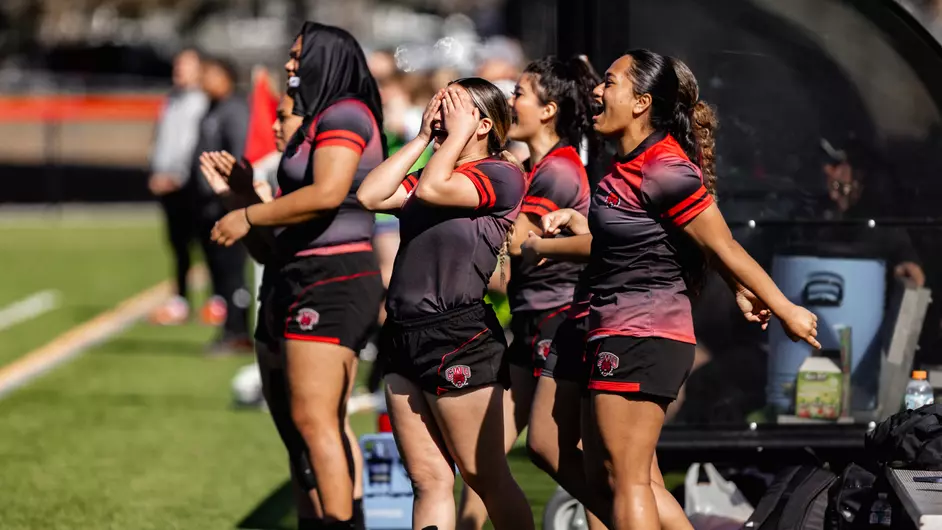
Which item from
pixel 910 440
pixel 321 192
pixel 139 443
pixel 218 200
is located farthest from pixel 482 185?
pixel 218 200

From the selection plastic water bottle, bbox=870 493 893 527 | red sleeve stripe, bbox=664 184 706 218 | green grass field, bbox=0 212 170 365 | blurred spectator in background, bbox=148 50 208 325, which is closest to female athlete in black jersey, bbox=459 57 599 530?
red sleeve stripe, bbox=664 184 706 218

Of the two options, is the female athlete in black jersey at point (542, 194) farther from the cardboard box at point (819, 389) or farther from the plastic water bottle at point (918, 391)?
the plastic water bottle at point (918, 391)

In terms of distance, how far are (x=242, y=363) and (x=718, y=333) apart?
6.26 m

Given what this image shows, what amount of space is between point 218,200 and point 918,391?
6.97 metres

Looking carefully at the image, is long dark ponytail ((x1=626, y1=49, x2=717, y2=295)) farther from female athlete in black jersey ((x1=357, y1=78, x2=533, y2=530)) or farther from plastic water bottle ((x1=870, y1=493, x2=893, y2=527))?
plastic water bottle ((x1=870, y1=493, x2=893, y2=527))

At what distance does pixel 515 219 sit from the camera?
5.12 m

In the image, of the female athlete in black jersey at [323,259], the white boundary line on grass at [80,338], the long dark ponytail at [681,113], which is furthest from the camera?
the white boundary line on grass at [80,338]

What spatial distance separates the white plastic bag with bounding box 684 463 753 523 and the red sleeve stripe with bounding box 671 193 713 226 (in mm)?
1858

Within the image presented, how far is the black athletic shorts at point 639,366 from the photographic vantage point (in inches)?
184

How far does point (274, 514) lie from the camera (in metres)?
7.09

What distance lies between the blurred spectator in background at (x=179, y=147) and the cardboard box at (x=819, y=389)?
26.1 ft

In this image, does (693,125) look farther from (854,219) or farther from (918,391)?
(918,391)

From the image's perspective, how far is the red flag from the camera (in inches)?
364

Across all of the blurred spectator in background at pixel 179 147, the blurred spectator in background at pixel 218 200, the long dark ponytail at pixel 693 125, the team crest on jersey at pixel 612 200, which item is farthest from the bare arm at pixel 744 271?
the blurred spectator in background at pixel 179 147
